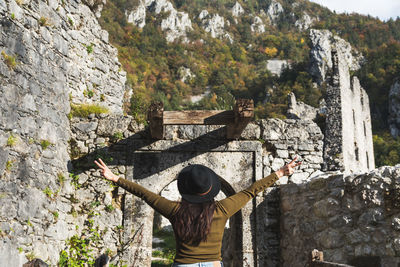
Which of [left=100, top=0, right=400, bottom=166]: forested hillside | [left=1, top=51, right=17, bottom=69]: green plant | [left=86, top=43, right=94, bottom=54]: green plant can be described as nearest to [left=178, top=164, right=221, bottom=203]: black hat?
[left=1, top=51, right=17, bottom=69]: green plant

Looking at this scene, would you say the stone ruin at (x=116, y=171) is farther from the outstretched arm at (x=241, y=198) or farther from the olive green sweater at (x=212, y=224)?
the olive green sweater at (x=212, y=224)

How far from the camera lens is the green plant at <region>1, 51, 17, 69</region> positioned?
4.54 m

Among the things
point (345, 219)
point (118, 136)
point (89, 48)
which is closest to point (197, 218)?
point (345, 219)

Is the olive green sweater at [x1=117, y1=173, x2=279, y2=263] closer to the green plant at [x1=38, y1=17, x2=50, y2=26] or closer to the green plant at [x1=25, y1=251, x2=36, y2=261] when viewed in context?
the green plant at [x1=25, y1=251, x2=36, y2=261]

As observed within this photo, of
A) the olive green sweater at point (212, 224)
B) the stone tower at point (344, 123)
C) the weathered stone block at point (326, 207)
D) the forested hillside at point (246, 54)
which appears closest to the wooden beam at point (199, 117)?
the weathered stone block at point (326, 207)

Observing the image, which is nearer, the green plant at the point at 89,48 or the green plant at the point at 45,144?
the green plant at the point at 45,144

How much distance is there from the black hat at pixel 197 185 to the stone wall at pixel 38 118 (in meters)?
2.68

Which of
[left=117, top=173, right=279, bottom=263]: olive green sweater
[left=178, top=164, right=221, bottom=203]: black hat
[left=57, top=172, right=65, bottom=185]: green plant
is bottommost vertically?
[left=117, top=173, right=279, bottom=263]: olive green sweater

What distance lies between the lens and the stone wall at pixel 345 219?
417 centimetres

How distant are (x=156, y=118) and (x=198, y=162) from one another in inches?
51.3

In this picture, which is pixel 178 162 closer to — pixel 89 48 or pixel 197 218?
pixel 89 48

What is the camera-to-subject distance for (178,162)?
5902 millimetres

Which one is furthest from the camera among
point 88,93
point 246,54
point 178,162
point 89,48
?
point 246,54

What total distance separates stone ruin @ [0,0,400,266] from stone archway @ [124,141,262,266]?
0.05 feet
